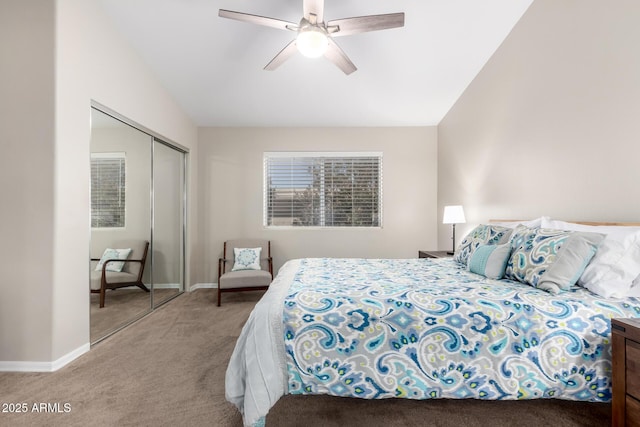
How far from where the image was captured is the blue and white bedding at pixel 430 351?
1456 millimetres

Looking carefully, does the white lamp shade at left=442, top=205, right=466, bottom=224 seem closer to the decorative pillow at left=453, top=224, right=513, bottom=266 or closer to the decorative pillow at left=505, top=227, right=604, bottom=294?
the decorative pillow at left=453, top=224, right=513, bottom=266

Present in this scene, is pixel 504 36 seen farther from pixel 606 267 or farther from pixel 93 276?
pixel 93 276

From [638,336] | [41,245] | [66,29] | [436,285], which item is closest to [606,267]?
[638,336]

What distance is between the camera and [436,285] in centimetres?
187

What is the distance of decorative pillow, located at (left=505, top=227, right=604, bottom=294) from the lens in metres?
1.72

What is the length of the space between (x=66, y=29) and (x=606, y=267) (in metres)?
4.01

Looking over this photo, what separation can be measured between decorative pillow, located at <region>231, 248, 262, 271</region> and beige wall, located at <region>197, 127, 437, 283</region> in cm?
42

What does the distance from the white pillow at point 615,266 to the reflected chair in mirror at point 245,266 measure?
10.1 feet

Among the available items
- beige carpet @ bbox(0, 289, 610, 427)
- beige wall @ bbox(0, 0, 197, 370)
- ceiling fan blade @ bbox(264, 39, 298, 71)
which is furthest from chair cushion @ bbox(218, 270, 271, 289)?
ceiling fan blade @ bbox(264, 39, 298, 71)

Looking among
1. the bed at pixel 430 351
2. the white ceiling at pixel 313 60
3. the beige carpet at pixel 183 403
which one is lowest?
the beige carpet at pixel 183 403

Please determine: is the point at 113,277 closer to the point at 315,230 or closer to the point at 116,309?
the point at 116,309

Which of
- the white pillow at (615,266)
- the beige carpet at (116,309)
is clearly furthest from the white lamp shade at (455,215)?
the beige carpet at (116,309)

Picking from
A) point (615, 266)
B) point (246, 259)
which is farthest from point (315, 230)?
point (615, 266)

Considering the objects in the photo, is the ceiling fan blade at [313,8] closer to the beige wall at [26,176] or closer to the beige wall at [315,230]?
the beige wall at [26,176]
